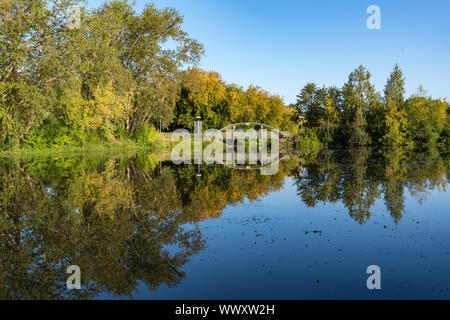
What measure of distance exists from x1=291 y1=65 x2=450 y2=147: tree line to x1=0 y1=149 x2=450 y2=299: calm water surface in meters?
46.3

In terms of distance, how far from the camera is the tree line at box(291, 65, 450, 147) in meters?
58.3

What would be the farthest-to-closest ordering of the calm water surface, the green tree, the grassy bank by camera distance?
the green tree
the grassy bank
the calm water surface

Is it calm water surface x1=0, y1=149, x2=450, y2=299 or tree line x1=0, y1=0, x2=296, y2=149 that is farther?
tree line x1=0, y1=0, x2=296, y2=149

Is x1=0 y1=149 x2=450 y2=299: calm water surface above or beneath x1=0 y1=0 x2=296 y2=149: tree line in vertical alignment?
beneath

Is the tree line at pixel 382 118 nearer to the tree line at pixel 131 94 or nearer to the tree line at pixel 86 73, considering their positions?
the tree line at pixel 131 94

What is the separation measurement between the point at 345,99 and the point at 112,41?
4370 centimetres

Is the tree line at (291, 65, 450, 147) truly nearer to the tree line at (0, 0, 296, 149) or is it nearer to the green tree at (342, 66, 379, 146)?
the green tree at (342, 66, 379, 146)

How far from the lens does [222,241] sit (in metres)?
7.71

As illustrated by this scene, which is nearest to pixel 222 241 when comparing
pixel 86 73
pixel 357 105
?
pixel 86 73

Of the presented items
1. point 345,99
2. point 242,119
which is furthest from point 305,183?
Result: point 345,99

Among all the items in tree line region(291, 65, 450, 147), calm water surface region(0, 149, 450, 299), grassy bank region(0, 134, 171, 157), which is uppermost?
tree line region(291, 65, 450, 147)

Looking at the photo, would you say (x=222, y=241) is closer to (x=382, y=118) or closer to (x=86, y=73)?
(x=86, y=73)

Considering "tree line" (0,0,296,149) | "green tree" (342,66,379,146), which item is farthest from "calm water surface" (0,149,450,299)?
"green tree" (342,66,379,146)

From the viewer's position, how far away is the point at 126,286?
213 inches
